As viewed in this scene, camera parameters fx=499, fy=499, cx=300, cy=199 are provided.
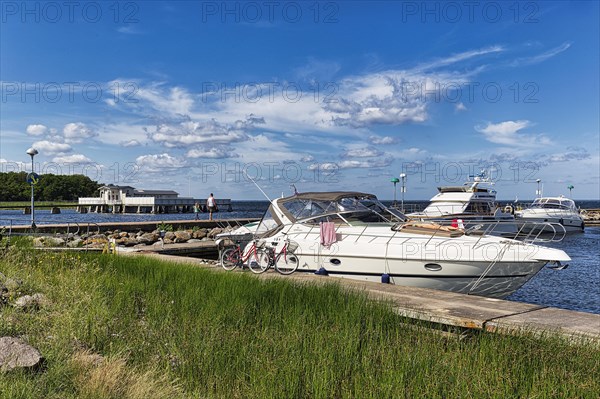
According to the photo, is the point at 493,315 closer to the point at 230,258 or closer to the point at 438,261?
the point at 438,261

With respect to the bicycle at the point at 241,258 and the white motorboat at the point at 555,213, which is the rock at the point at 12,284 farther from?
the white motorboat at the point at 555,213

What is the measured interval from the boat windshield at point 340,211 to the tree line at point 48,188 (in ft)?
472

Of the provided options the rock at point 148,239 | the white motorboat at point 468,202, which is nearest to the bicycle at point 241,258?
the rock at point 148,239

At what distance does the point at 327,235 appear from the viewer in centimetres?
1189

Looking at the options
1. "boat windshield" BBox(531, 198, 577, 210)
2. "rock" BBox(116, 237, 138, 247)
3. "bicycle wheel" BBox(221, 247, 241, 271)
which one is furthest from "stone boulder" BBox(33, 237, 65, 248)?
"boat windshield" BBox(531, 198, 577, 210)

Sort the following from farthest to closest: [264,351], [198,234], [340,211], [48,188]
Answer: [48,188] → [198,234] → [340,211] → [264,351]

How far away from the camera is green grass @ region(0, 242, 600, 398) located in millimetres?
4098

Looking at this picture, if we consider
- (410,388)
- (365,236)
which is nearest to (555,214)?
(365,236)

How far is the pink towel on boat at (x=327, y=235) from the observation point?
39.0ft

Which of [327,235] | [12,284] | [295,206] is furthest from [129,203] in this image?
[12,284]

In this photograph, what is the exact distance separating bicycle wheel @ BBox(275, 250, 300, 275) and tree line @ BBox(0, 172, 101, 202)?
475ft

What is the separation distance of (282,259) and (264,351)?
738 cm

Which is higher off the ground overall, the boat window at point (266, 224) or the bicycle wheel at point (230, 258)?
the boat window at point (266, 224)

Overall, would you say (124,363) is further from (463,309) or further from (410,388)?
(463,309)
